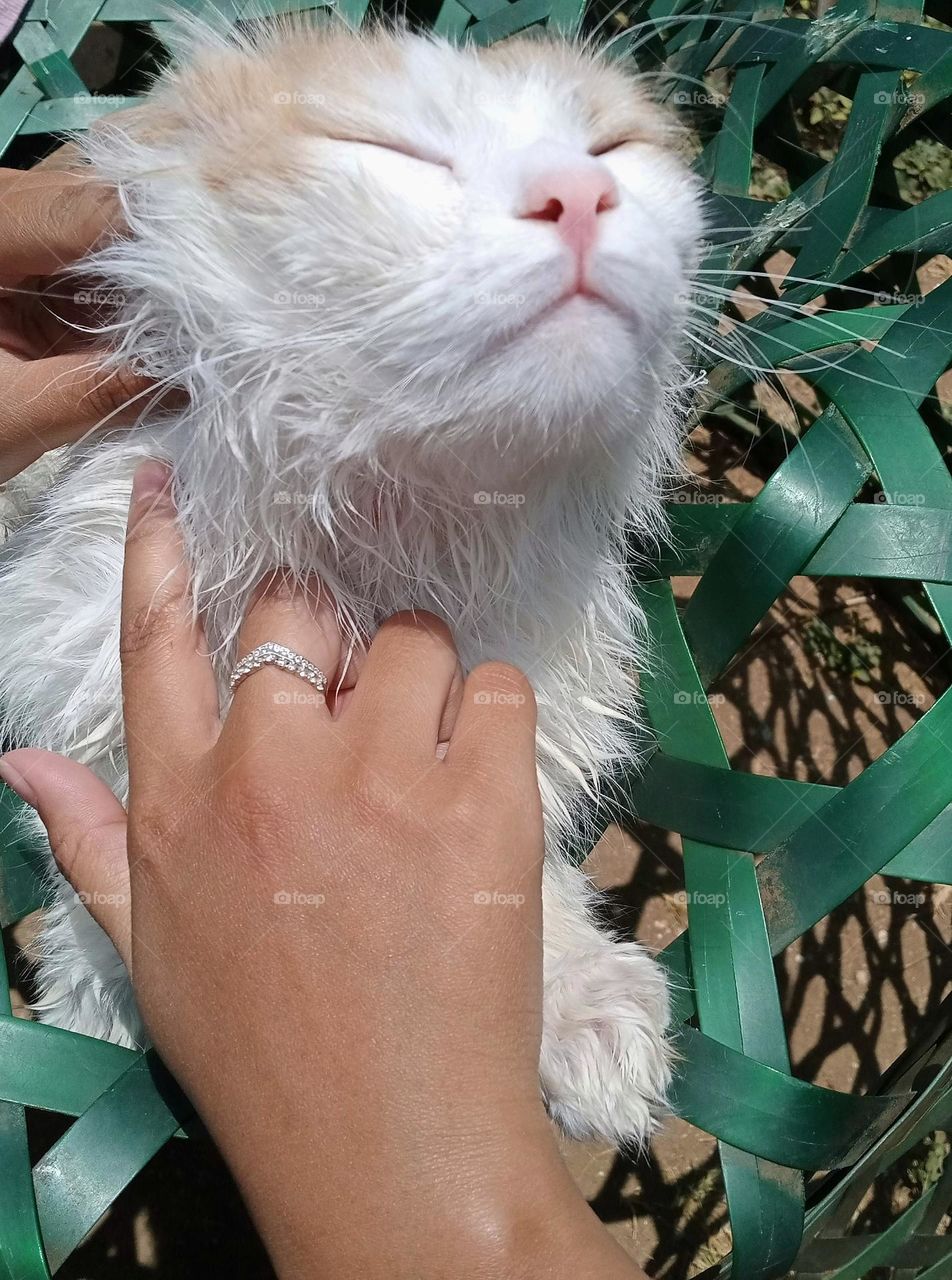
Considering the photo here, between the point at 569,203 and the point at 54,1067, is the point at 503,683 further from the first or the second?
the point at 54,1067

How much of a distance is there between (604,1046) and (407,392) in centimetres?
71

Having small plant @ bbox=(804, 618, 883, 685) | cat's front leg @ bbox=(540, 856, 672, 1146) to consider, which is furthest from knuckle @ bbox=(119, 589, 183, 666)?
small plant @ bbox=(804, 618, 883, 685)

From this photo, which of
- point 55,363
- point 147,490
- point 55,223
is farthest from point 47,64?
point 147,490

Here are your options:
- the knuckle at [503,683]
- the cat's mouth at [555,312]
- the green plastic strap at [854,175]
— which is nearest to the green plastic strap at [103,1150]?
the knuckle at [503,683]

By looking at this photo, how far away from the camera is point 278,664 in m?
0.81

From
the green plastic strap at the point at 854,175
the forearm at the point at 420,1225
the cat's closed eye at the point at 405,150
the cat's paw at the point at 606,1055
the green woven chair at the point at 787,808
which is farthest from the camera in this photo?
the green plastic strap at the point at 854,175

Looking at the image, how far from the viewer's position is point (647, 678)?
1.13 m

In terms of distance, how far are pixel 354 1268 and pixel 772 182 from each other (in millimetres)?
2212

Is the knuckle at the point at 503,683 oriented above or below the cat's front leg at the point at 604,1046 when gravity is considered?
above

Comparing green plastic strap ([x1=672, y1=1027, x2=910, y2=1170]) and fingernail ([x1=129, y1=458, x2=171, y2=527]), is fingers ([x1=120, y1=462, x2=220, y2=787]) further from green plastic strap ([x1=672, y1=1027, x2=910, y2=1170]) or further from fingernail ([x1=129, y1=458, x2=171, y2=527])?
green plastic strap ([x1=672, y1=1027, x2=910, y2=1170])

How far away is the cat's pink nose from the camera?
686 mm

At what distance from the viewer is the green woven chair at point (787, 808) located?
2.75 ft

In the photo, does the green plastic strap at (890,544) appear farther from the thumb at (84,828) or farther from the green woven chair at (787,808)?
the thumb at (84,828)

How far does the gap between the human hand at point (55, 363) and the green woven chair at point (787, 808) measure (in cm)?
45
